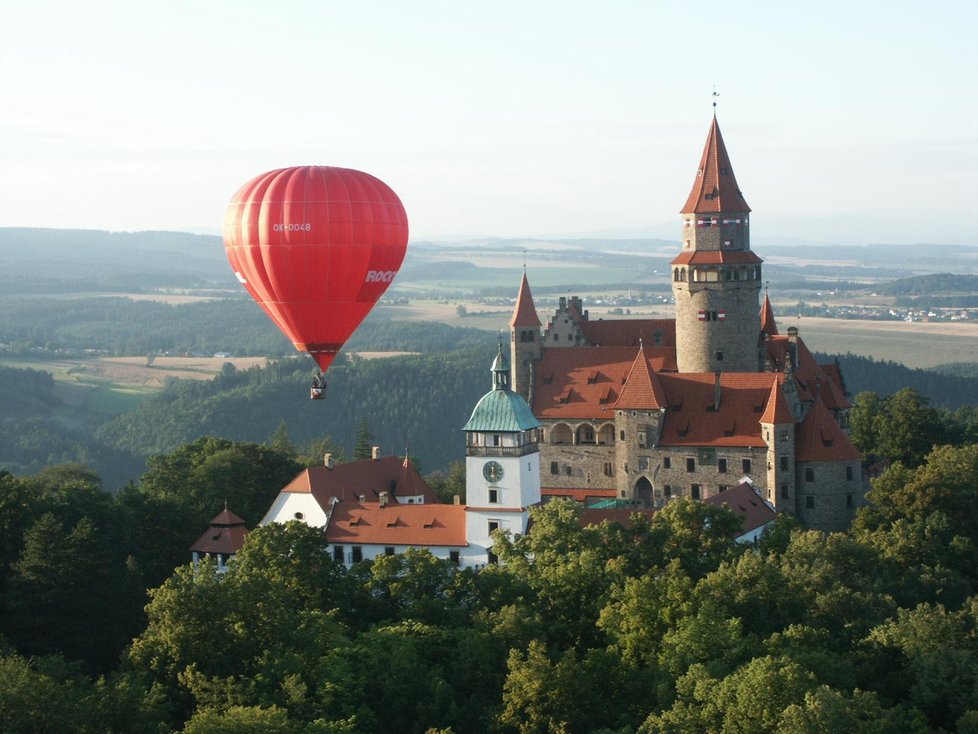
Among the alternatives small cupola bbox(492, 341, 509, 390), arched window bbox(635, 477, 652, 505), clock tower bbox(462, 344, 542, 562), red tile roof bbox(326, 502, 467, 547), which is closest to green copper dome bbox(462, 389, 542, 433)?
clock tower bbox(462, 344, 542, 562)

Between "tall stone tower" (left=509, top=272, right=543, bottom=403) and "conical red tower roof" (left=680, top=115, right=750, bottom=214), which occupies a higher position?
"conical red tower roof" (left=680, top=115, right=750, bottom=214)

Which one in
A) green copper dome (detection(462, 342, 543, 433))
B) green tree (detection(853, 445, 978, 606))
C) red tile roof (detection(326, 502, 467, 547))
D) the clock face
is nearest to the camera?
green tree (detection(853, 445, 978, 606))

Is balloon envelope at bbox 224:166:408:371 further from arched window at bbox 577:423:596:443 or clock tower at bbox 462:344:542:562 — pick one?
arched window at bbox 577:423:596:443

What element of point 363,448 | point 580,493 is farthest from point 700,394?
point 363,448

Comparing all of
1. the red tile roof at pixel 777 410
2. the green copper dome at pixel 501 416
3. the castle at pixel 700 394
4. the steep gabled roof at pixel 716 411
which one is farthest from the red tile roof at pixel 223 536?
the red tile roof at pixel 777 410

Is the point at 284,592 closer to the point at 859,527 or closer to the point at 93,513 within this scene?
the point at 93,513

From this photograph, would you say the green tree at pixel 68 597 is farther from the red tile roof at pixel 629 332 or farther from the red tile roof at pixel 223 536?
the red tile roof at pixel 629 332

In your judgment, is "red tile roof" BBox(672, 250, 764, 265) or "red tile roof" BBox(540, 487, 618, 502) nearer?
"red tile roof" BBox(540, 487, 618, 502)
